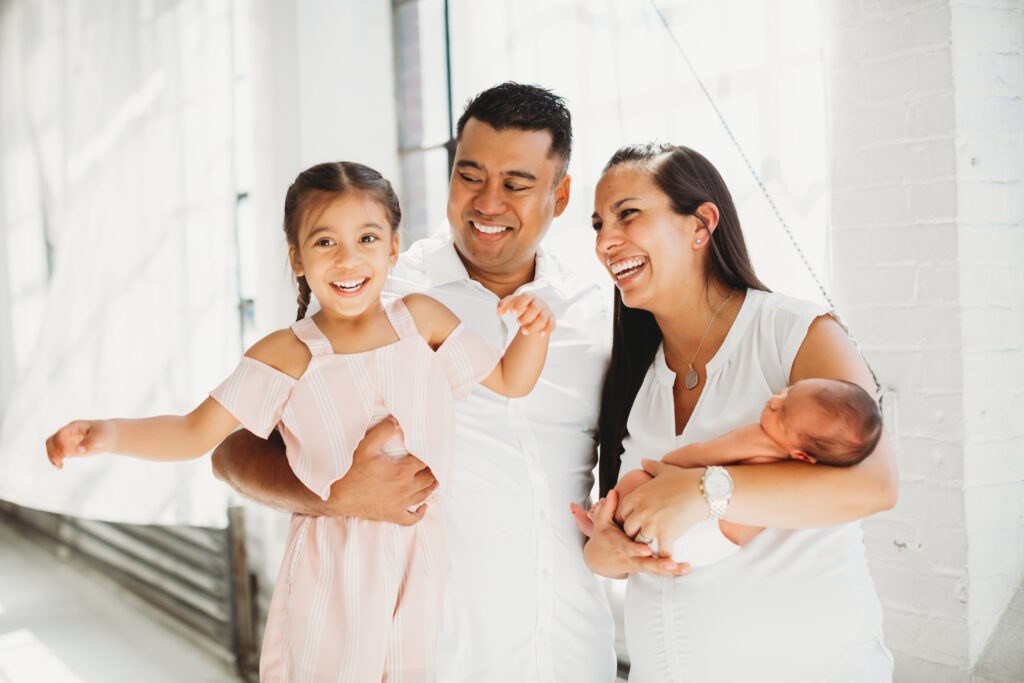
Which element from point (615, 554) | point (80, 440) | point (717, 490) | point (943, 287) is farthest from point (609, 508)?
point (80, 440)

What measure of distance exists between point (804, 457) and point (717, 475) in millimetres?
135

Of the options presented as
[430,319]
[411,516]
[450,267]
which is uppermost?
[450,267]

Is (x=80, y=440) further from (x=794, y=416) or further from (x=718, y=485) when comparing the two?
(x=794, y=416)

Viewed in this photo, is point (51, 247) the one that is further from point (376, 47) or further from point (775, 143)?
point (775, 143)

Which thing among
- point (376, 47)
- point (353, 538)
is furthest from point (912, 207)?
point (376, 47)

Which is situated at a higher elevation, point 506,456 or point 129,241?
point 129,241

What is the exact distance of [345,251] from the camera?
4.74 feet

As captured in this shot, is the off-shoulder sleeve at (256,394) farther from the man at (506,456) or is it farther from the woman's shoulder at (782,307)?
the woman's shoulder at (782,307)

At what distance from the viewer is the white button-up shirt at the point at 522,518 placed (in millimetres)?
1569

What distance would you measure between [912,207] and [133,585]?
430cm

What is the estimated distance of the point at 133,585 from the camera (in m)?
4.45

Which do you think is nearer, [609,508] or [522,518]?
[609,508]

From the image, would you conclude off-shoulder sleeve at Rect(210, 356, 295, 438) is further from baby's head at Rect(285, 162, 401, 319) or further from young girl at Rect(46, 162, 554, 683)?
baby's head at Rect(285, 162, 401, 319)

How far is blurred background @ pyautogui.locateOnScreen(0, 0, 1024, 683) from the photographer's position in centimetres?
159
